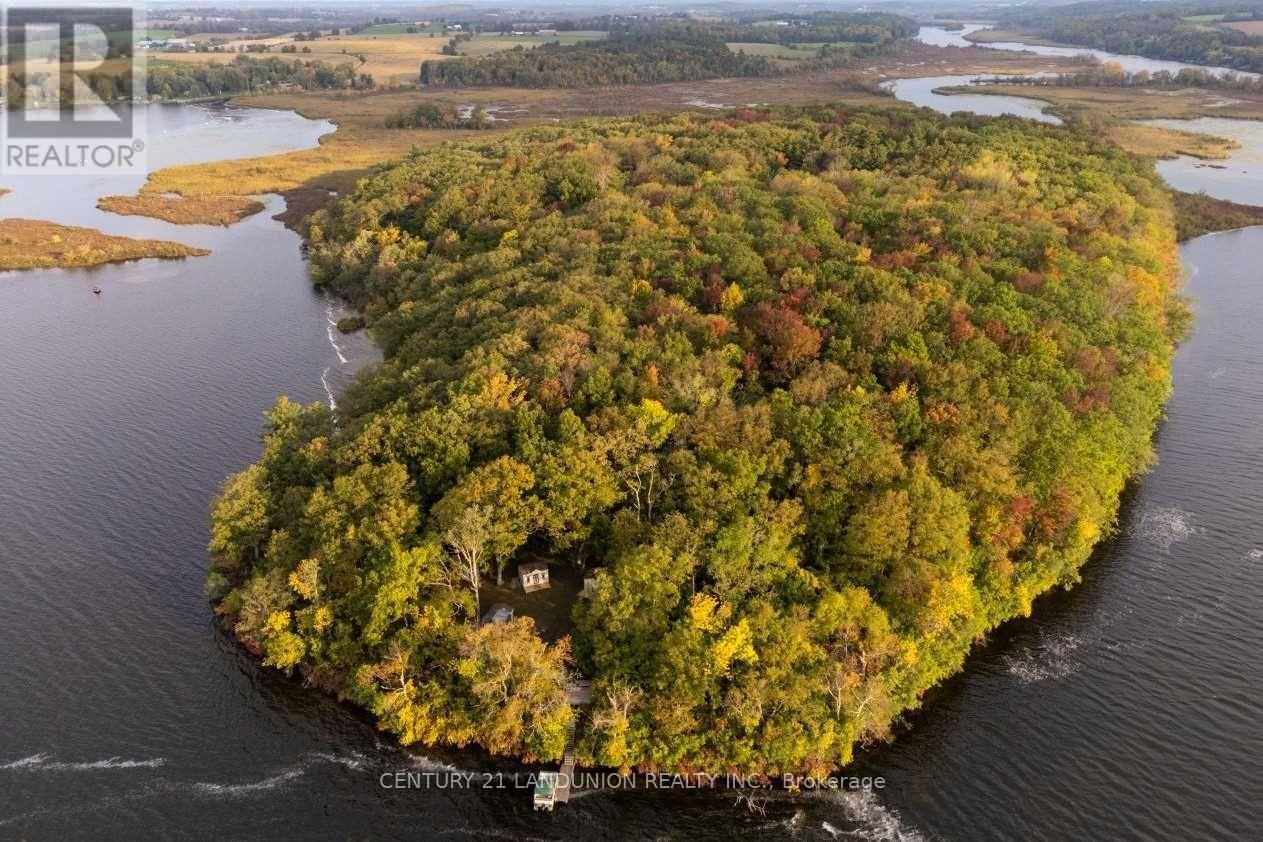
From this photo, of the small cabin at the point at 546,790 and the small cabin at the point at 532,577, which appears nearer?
the small cabin at the point at 546,790

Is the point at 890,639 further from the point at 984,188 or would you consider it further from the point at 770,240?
the point at 984,188

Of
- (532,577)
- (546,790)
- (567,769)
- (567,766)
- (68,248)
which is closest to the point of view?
(546,790)

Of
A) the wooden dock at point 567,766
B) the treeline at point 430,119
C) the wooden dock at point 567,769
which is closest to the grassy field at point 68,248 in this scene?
the treeline at point 430,119

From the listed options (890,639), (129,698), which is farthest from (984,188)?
(129,698)

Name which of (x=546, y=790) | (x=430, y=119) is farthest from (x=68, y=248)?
(x=546, y=790)

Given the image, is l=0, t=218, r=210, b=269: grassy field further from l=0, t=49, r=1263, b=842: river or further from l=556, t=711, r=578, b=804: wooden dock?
l=556, t=711, r=578, b=804: wooden dock

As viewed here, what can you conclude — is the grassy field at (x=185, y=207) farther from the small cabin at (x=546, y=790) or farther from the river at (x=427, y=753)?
the small cabin at (x=546, y=790)

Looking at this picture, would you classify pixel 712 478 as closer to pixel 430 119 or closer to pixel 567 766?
pixel 567 766
